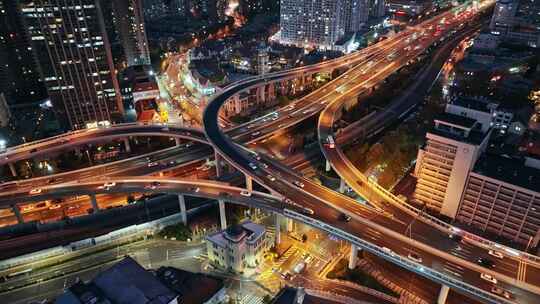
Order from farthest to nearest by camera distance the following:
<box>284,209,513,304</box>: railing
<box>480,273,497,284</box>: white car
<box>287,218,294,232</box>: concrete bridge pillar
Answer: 1. <box>287,218,294,232</box>: concrete bridge pillar
2. <box>480,273,497,284</box>: white car
3. <box>284,209,513,304</box>: railing

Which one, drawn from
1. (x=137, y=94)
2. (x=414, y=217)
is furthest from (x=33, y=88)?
(x=414, y=217)

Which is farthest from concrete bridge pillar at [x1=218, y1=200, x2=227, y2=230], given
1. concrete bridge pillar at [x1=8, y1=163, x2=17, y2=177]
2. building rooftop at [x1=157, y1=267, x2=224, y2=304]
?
concrete bridge pillar at [x1=8, y1=163, x2=17, y2=177]

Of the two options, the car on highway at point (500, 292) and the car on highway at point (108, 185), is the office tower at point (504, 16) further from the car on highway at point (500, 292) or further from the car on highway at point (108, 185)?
the car on highway at point (108, 185)

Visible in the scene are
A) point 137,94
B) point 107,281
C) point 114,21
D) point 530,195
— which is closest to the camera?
point 107,281

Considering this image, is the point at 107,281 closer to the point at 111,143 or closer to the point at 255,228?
the point at 255,228

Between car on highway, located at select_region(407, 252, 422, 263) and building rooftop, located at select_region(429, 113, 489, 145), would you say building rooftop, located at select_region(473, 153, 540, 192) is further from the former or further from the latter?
car on highway, located at select_region(407, 252, 422, 263)
